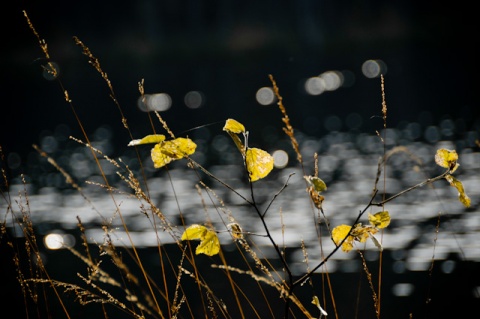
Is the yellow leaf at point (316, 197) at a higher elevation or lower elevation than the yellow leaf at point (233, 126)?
lower

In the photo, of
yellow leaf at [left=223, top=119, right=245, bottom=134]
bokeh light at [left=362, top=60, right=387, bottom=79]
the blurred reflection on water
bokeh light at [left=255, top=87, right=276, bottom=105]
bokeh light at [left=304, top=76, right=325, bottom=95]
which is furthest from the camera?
bokeh light at [left=362, top=60, right=387, bottom=79]

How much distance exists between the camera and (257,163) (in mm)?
1992

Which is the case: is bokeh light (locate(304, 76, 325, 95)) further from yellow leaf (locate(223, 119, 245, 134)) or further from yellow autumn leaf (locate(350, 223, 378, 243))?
yellow leaf (locate(223, 119, 245, 134))

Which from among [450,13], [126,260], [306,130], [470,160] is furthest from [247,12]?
[126,260]

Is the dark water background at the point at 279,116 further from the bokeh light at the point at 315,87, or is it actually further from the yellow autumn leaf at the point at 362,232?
the bokeh light at the point at 315,87

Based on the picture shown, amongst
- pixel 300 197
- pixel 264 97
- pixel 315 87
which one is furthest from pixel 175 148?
pixel 315 87

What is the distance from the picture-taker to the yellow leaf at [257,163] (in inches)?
78.0

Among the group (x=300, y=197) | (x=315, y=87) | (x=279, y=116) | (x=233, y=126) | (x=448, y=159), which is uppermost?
(x=315, y=87)

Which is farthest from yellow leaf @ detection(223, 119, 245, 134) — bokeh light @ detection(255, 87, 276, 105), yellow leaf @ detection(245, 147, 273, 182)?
bokeh light @ detection(255, 87, 276, 105)

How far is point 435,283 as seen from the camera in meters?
10.0

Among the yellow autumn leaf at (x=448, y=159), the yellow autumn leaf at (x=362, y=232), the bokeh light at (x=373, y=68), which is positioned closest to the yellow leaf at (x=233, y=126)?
the yellow autumn leaf at (x=362, y=232)

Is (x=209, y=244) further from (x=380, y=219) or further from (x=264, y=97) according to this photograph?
(x=264, y=97)

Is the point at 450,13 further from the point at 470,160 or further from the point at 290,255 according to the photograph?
the point at 290,255

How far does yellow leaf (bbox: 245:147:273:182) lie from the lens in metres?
1.98
